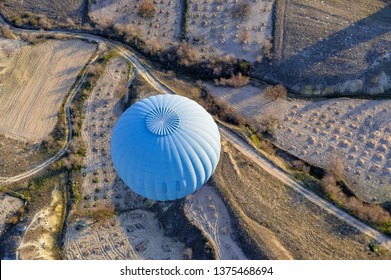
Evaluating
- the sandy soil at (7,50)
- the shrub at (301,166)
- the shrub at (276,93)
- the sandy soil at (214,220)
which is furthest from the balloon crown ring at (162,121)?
the sandy soil at (7,50)

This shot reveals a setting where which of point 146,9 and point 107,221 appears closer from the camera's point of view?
point 107,221

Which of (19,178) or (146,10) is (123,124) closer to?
(19,178)

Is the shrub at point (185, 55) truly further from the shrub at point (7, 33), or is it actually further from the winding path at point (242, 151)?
the shrub at point (7, 33)

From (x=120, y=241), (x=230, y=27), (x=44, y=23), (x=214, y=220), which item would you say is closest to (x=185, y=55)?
(x=230, y=27)

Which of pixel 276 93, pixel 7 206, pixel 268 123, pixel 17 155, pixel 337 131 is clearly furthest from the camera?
pixel 276 93

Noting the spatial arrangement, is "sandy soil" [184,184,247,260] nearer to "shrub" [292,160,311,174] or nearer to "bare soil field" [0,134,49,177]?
"shrub" [292,160,311,174]

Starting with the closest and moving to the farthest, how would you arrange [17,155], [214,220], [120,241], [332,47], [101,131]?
[214,220]
[120,241]
[17,155]
[101,131]
[332,47]

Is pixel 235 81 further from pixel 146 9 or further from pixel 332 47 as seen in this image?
pixel 146 9
